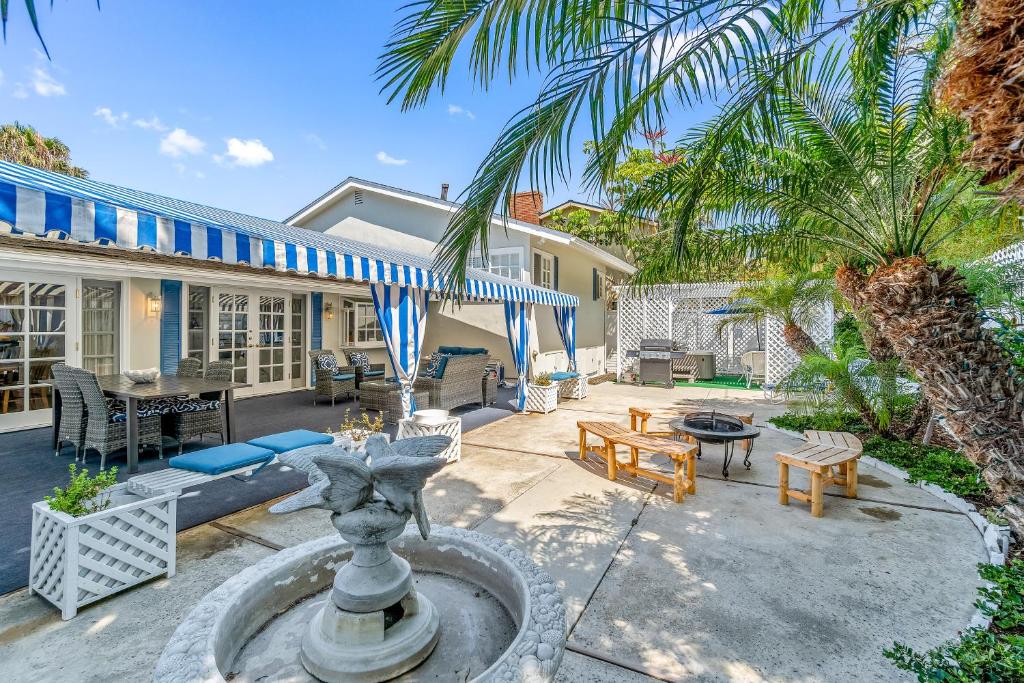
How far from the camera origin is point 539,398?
9031 mm

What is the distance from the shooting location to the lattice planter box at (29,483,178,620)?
271 cm

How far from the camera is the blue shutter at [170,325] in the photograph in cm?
864

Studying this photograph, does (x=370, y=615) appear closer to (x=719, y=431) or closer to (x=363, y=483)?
(x=363, y=483)

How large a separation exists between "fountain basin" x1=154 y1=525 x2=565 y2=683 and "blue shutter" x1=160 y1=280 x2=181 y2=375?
28.1 feet

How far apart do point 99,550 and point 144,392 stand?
300 cm

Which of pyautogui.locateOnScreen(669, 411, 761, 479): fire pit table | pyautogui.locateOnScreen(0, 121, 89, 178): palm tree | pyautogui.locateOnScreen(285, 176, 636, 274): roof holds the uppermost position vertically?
pyautogui.locateOnScreen(0, 121, 89, 178): palm tree

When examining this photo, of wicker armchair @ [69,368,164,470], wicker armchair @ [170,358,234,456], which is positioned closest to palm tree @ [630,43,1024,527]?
wicker armchair @ [170,358,234,456]

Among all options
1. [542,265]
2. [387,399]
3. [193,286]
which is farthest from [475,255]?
[193,286]

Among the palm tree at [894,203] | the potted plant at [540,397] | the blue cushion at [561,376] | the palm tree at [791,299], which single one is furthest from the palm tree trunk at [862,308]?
the blue cushion at [561,376]

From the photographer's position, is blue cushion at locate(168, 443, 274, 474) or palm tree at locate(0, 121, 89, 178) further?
palm tree at locate(0, 121, 89, 178)

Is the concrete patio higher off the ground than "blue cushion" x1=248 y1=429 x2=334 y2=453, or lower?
lower

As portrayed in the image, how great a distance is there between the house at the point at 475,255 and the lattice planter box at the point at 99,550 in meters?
8.10

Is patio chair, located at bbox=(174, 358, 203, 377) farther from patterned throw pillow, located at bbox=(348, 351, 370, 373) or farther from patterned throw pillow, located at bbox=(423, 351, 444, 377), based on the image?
patterned throw pillow, located at bbox=(348, 351, 370, 373)

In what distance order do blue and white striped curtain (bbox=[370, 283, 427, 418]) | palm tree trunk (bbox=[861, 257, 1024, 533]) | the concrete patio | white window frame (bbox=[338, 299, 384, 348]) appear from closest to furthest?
the concrete patio, palm tree trunk (bbox=[861, 257, 1024, 533]), blue and white striped curtain (bbox=[370, 283, 427, 418]), white window frame (bbox=[338, 299, 384, 348])
